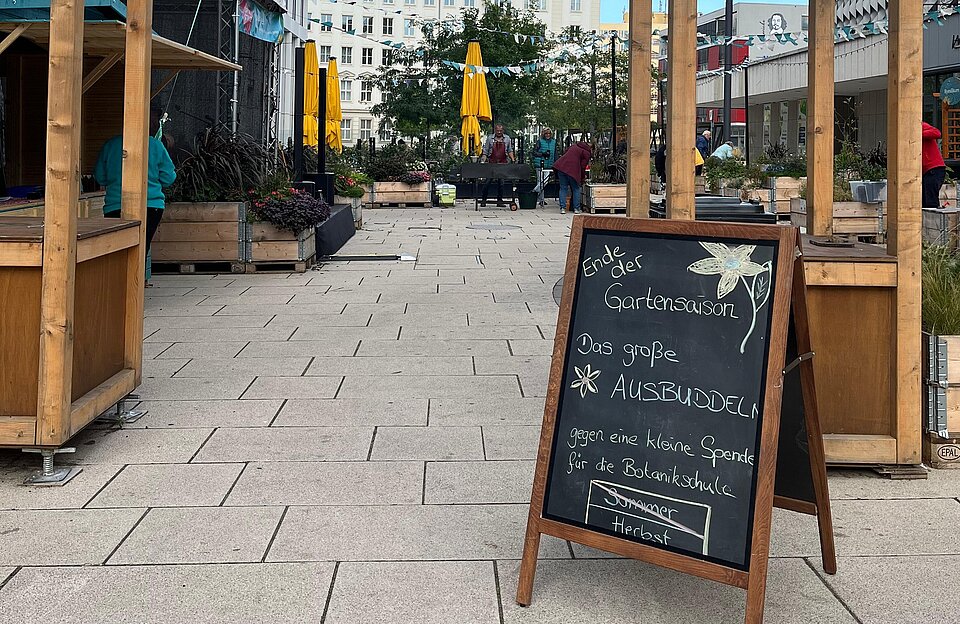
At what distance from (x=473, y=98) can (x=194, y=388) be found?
1863cm

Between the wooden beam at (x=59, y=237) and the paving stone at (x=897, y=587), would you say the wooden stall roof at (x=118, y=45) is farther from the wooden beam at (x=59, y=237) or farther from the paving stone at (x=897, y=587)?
the paving stone at (x=897, y=587)

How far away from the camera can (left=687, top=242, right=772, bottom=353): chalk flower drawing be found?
3521 millimetres

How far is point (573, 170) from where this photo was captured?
22125mm

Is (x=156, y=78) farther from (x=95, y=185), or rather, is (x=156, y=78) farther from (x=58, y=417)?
(x=58, y=417)

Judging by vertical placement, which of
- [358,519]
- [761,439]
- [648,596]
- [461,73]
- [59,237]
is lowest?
[648,596]

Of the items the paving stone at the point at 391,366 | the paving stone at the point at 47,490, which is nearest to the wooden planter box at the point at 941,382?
the paving stone at the point at 391,366

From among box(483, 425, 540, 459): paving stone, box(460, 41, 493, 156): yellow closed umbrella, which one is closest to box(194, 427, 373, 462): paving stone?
box(483, 425, 540, 459): paving stone

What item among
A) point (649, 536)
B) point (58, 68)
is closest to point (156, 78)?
point (58, 68)

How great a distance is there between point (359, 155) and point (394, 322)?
19.0 m

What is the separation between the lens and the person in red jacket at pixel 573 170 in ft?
71.7

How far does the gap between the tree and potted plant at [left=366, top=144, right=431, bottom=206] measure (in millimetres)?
17094

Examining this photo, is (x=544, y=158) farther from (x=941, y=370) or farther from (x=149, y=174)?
(x=941, y=370)

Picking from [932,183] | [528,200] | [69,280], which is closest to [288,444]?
[69,280]

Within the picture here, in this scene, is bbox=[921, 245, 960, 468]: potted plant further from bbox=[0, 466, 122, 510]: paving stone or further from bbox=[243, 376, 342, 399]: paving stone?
bbox=[0, 466, 122, 510]: paving stone
